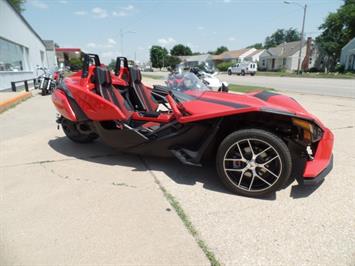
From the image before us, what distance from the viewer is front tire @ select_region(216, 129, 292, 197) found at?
279cm

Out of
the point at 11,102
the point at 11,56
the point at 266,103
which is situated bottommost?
the point at 11,102

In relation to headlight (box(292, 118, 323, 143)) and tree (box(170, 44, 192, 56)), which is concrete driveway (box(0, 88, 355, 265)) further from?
tree (box(170, 44, 192, 56))

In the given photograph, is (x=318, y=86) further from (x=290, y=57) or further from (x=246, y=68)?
(x=290, y=57)

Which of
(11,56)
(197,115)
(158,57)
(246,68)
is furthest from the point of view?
(158,57)

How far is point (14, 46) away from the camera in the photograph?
57.8 ft

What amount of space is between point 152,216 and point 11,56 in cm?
1768

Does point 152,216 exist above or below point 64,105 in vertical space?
below

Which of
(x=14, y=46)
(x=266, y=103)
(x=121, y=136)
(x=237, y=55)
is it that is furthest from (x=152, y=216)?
(x=237, y=55)

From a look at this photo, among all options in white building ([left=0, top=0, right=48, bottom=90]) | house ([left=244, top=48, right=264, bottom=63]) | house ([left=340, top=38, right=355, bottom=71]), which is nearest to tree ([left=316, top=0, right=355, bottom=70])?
house ([left=340, top=38, right=355, bottom=71])

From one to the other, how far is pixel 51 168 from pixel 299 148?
3.09m

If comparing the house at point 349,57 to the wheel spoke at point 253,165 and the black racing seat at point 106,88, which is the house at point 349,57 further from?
the wheel spoke at point 253,165

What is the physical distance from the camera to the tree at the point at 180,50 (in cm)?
12550

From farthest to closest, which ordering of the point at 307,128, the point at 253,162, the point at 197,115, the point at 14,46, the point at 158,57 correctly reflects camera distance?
1. the point at 158,57
2. the point at 14,46
3. the point at 197,115
4. the point at 253,162
5. the point at 307,128

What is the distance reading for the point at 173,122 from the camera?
3354mm
